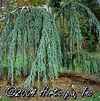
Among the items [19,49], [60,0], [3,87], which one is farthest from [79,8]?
[60,0]

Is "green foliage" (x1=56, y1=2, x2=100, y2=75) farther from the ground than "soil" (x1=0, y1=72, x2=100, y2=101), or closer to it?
farther from the ground

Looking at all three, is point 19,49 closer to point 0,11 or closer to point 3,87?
point 3,87

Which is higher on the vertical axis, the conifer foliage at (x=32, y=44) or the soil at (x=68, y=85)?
the conifer foliage at (x=32, y=44)

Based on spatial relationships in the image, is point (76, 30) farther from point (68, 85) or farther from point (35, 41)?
point (68, 85)

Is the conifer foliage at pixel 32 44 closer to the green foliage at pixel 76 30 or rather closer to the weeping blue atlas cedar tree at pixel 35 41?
the weeping blue atlas cedar tree at pixel 35 41

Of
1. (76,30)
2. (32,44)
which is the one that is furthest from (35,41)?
(76,30)

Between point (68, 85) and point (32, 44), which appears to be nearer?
point (32, 44)

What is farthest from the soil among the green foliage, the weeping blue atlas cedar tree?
the weeping blue atlas cedar tree

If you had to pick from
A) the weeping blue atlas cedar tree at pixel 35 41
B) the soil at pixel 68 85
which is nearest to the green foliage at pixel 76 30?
the weeping blue atlas cedar tree at pixel 35 41

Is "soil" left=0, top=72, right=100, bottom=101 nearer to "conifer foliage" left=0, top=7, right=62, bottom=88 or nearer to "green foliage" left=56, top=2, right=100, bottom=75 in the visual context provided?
"green foliage" left=56, top=2, right=100, bottom=75

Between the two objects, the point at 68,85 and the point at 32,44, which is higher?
the point at 32,44

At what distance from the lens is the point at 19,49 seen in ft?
9.99

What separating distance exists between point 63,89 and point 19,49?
5.01 feet

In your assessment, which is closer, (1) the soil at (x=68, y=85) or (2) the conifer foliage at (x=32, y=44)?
(2) the conifer foliage at (x=32, y=44)
